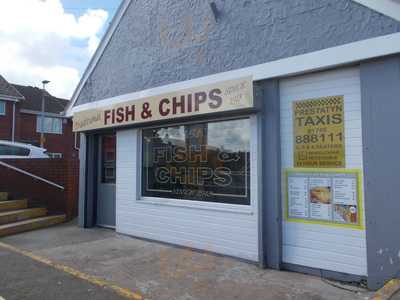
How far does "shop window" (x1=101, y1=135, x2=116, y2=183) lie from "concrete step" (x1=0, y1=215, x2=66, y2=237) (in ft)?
6.09

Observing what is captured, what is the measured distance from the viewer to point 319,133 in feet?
17.4

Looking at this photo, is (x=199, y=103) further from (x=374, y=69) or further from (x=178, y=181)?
(x=374, y=69)

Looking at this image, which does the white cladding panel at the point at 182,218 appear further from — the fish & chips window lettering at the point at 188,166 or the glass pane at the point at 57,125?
the glass pane at the point at 57,125

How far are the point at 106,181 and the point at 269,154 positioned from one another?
498cm

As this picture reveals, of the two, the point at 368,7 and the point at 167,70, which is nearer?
the point at 368,7

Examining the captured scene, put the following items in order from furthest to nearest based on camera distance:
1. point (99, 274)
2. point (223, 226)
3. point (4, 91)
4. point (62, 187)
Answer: point (4, 91) < point (62, 187) < point (223, 226) < point (99, 274)

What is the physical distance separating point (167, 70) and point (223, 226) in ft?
11.1

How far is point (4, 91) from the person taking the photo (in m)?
25.4

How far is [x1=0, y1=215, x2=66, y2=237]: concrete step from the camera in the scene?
828 centimetres

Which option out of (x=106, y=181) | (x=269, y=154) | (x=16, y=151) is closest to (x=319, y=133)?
(x=269, y=154)

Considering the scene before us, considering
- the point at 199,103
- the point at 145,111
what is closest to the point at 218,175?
the point at 199,103

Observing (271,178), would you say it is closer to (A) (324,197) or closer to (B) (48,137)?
(A) (324,197)

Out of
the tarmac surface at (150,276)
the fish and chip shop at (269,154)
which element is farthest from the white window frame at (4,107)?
the tarmac surface at (150,276)

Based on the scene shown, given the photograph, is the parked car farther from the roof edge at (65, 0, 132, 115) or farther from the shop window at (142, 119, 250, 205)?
the shop window at (142, 119, 250, 205)
